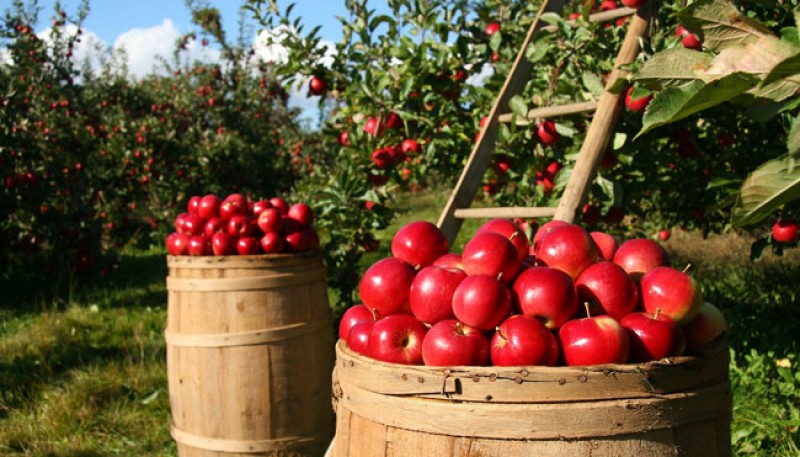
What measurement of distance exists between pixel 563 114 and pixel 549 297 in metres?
1.68

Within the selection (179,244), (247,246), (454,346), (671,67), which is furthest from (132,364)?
(671,67)

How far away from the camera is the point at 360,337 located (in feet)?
4.98

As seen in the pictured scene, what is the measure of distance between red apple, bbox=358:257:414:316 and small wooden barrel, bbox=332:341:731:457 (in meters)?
0.23

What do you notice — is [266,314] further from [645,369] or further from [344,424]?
[645,369]

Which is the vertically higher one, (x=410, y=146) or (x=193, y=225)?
(x=410, y=146)

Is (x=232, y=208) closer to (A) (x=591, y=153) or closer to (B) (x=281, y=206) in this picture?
(B) (x=281, y=206)

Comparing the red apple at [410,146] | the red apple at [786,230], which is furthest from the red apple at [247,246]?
the red apple at [786,230]

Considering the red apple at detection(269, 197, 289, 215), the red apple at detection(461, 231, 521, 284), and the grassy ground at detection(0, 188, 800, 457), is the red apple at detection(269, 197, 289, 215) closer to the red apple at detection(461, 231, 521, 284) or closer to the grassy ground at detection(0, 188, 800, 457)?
the grassy ground at detection(0, 188, 800, 457)

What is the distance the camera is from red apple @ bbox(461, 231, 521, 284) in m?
1.46

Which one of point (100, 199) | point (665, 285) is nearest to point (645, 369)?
point (665, 285)

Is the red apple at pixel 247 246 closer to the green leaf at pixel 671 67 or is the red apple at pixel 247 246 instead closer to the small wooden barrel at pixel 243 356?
the small wooden barrel at pixel 243 356

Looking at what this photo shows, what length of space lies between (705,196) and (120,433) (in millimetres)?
3510

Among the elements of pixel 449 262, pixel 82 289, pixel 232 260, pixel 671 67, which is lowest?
pixel 82 289

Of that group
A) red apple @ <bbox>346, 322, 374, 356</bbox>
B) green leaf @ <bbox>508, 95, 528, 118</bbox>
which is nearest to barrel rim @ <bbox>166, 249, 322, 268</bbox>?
green leaf @ <bbox>508, 95, 528, 118</bbox>
